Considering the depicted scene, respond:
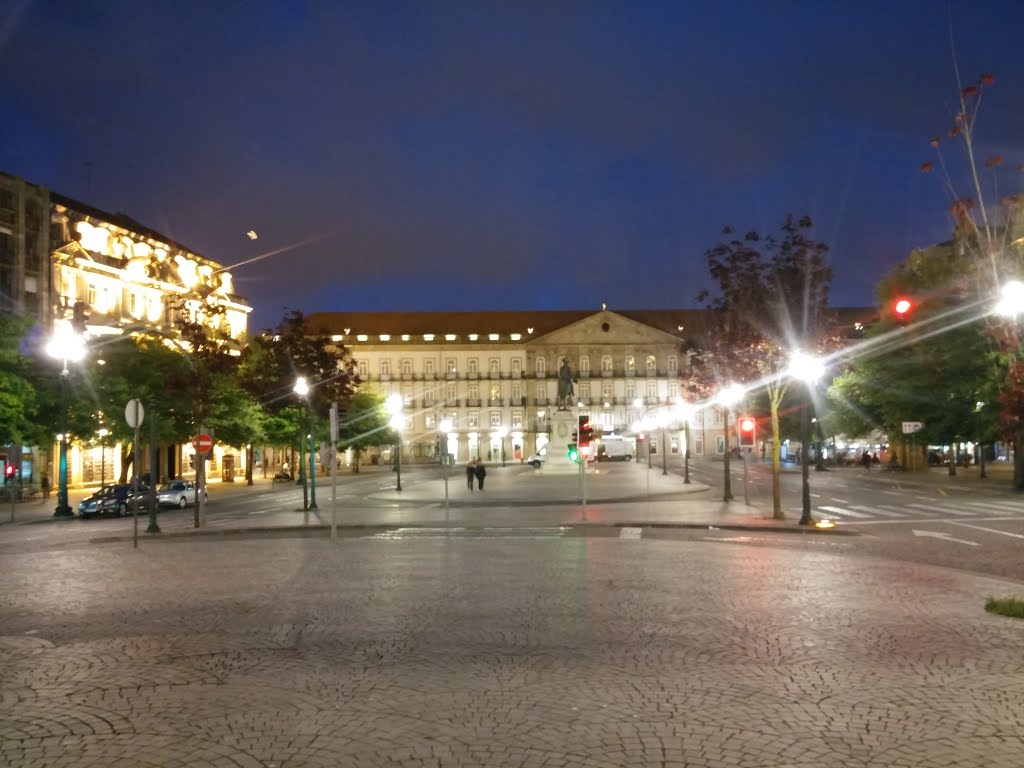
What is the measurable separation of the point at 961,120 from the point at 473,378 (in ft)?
457

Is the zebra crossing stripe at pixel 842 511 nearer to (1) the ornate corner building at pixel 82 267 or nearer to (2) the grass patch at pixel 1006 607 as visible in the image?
(2) the grass patch at pixel 1006 607

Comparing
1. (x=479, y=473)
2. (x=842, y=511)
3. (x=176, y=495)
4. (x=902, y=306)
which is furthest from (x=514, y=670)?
(x=479, y=473)

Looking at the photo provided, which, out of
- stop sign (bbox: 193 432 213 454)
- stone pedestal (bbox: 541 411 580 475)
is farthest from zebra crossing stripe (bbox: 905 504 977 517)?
stone pedestal (bbox: 541 411 580 475)

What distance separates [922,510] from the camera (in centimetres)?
3412

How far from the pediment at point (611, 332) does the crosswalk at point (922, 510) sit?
360 ft

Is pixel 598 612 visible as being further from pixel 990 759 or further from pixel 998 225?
pixel 998 225

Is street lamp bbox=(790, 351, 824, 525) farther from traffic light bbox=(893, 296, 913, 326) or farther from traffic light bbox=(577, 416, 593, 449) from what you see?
traffic light bbox=(893, 296, 913, 326)

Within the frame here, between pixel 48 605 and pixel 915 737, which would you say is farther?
pixel 48 605

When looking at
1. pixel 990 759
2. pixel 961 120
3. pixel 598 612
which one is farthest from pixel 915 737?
pixel 961 120

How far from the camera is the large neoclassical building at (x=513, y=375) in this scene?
148125 millimetres

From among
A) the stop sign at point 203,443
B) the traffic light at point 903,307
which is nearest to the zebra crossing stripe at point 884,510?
the traffic light at point 903,307

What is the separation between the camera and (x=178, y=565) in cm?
1862

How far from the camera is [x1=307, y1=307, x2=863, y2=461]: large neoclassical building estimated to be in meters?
148

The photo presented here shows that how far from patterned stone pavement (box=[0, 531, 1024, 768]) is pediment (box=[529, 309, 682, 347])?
13258 centimetres
